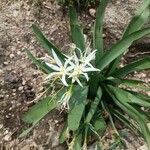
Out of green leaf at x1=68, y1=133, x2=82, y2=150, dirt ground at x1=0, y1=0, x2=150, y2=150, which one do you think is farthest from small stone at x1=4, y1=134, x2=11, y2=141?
green leaf at x1=68, y1=133, x2=82, y2=150

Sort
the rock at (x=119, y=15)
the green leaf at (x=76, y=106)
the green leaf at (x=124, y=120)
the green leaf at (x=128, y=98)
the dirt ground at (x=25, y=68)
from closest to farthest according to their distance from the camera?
the green leaf at (x=76, y=106) < the green leaf at (x=128, y=98) < the green leaf at (x=124, y=120) < the dirt ground at (x=25, y=68) < the rock at (x=119, y=15)

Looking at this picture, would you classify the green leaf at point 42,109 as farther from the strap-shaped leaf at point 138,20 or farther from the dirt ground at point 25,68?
the strap-shaped leaf at point 138,20

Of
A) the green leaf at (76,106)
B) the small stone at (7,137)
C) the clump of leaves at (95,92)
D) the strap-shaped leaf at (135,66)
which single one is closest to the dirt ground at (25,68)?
the small stone at (7,137)

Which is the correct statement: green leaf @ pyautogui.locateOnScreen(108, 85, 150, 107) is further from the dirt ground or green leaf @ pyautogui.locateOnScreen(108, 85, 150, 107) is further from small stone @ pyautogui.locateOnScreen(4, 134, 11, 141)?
small stone @ pyautogui.locateOnScreen(4, 134, 11, 141)

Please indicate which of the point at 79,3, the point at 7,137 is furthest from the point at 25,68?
the point at 79,3

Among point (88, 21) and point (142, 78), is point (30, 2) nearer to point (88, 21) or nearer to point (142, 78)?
point (88, 21)

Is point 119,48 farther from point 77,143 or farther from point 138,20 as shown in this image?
point 77,143

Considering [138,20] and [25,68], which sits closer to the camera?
[138,20]
